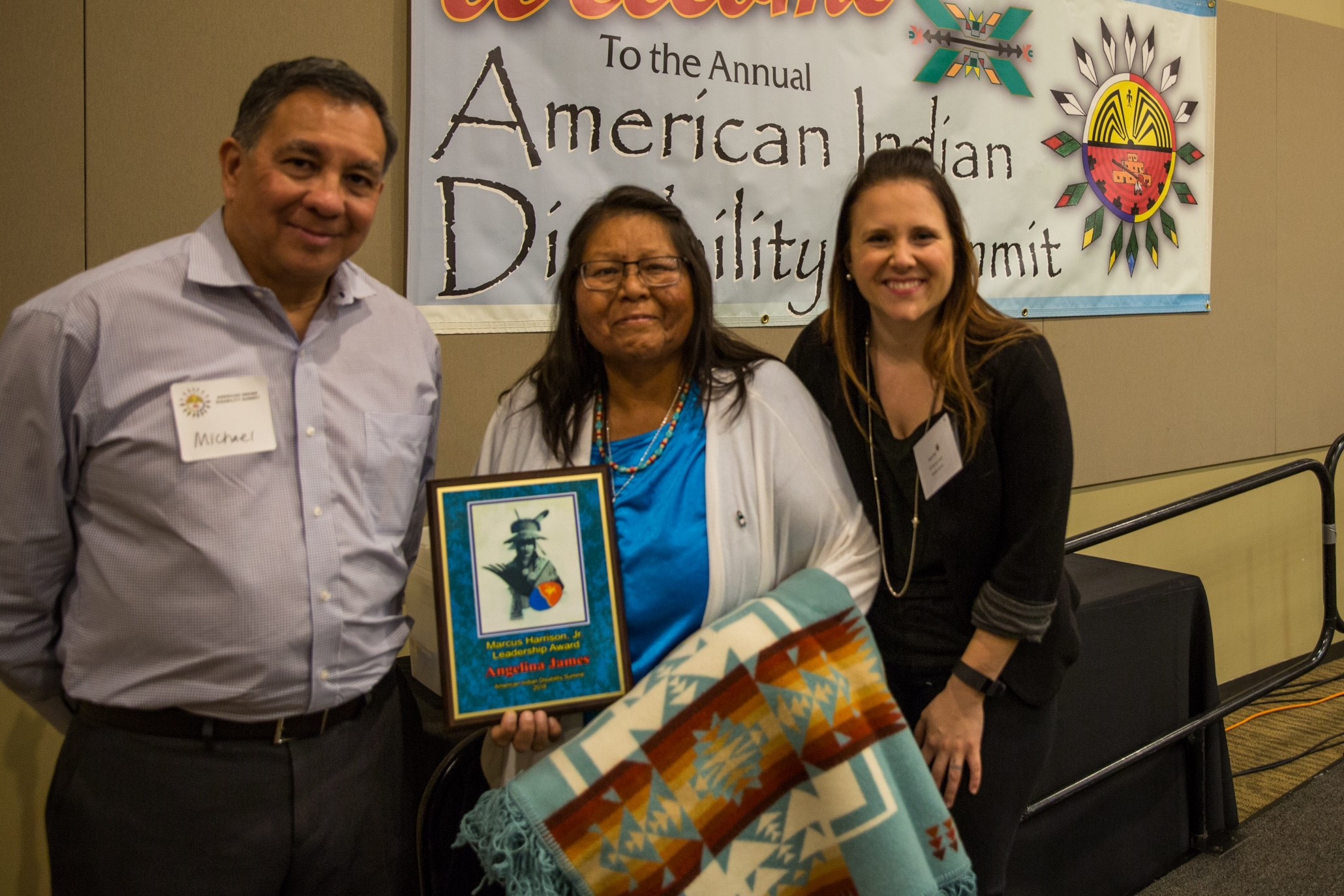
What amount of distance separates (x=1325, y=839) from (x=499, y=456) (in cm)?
272

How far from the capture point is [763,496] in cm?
148

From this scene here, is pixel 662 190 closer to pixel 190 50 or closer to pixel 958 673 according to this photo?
pixel 190 50

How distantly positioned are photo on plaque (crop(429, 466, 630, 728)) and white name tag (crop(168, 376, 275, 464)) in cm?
25

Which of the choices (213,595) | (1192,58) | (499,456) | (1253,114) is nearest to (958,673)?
(499,456)

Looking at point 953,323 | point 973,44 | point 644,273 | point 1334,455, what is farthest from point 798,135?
point 1334,455

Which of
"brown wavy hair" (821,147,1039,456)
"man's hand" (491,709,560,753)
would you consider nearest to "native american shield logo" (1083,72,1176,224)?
"brown wavy hair" (821,147,1039,456)

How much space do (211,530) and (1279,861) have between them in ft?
9.48

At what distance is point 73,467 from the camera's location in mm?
1320

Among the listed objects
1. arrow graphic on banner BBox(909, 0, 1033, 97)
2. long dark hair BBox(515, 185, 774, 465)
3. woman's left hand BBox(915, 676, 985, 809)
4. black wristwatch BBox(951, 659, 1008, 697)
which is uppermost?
arrow graphic on banner BBox(909, 0, 1033, 97)

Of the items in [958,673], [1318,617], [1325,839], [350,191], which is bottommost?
[1325,839]

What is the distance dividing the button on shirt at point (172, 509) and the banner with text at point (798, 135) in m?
1.04

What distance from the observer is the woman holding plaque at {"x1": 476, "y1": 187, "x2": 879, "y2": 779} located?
1.45 m

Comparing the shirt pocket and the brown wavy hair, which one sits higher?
the brown wavy hair

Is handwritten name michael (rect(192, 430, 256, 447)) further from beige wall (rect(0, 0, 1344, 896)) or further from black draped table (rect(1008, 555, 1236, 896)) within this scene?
black draped table (rect(1008, 555, 1236, 896))
